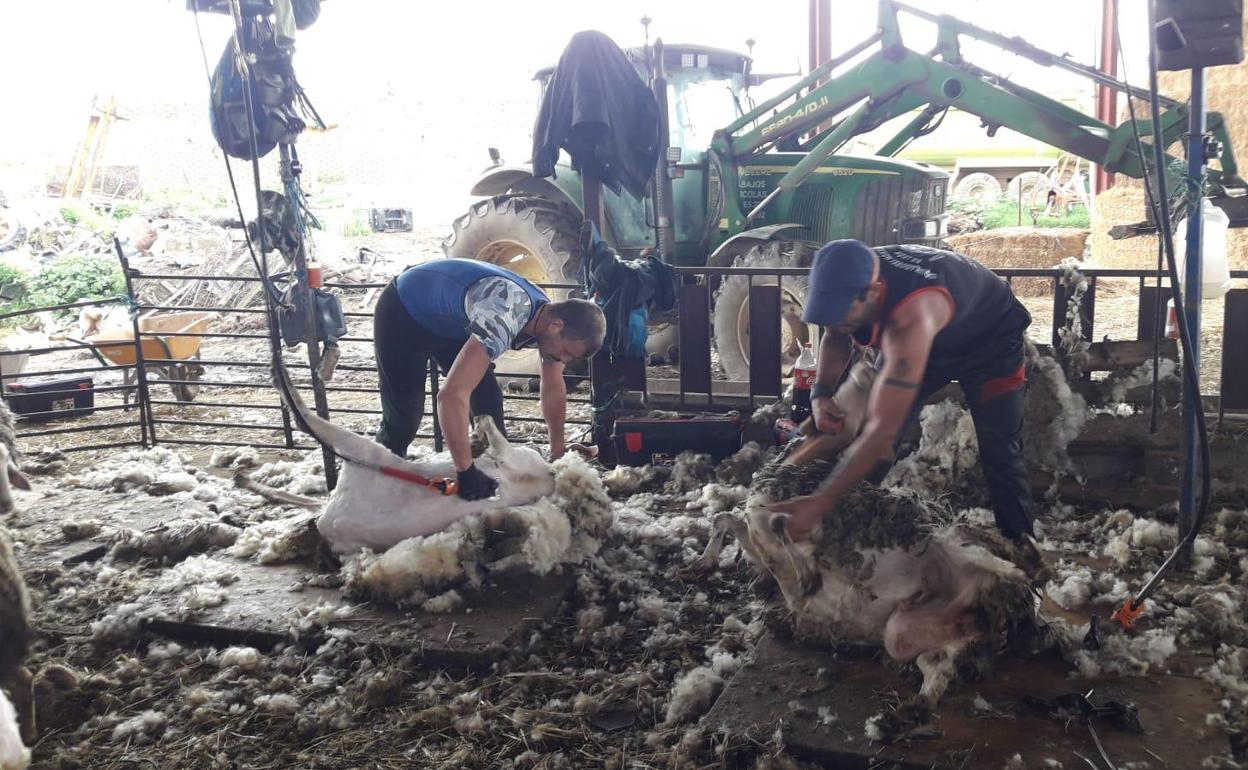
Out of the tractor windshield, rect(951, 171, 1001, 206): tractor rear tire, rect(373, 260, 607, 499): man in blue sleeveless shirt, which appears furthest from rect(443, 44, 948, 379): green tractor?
rect(951, 171, 1001, 206): tractor rear tire

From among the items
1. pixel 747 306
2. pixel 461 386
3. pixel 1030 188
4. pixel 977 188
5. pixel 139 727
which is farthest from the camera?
pixel 977 188

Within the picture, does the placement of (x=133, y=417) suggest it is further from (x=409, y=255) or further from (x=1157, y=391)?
(x=409, y=255)

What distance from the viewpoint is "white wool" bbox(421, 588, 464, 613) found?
12.7ft

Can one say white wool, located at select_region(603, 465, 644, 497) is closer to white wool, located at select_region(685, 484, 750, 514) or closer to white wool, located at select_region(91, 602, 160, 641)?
white wool, located at select_region(685, 484, 750, 514)

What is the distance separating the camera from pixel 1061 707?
114 inches

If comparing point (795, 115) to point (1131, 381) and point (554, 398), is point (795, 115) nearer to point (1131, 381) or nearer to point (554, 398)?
point (1131, 381)

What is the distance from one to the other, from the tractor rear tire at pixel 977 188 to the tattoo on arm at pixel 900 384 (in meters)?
17.7

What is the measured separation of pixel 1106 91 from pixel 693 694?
474 inches

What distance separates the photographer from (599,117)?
5551mm

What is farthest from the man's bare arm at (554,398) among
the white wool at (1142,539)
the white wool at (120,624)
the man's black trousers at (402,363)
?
the white wool at (1142,539)

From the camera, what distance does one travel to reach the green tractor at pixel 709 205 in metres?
8.12

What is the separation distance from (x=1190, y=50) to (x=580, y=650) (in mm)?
3255

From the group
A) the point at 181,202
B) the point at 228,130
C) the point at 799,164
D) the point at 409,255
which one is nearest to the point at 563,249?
the point at 799,164

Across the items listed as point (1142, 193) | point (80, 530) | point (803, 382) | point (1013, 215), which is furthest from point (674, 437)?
point (1013, 215)
